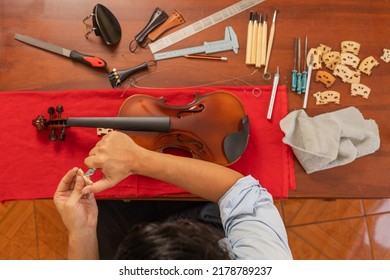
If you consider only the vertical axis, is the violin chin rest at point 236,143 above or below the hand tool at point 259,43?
below

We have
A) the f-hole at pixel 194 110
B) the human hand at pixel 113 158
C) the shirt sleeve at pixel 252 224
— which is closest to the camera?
the shirt sleeve at pixel 252 224

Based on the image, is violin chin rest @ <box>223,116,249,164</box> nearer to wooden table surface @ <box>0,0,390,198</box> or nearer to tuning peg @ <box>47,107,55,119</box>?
wooden table surface @ <box>0,0,390,198</box>

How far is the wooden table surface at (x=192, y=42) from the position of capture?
1161mm

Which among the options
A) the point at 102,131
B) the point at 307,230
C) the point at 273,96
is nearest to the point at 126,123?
the point at 102,131

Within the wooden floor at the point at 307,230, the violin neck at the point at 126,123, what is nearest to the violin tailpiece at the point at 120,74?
the violin neck at the point at 126,123

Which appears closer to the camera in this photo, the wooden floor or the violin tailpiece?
the violin tailpiece

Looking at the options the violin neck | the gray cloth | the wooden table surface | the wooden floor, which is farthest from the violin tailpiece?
the wooden floor

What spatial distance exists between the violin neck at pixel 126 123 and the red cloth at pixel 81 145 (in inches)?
2.2

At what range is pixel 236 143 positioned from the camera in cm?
109

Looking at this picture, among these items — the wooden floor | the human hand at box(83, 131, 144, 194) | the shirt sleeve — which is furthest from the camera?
the wooden floor

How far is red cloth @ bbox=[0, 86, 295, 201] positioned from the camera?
1.11m

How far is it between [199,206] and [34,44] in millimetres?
734

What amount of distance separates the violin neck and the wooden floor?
30.1 inches

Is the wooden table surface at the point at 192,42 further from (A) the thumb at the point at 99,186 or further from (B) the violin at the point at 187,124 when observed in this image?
(A) the thumb at the point at 99,186
